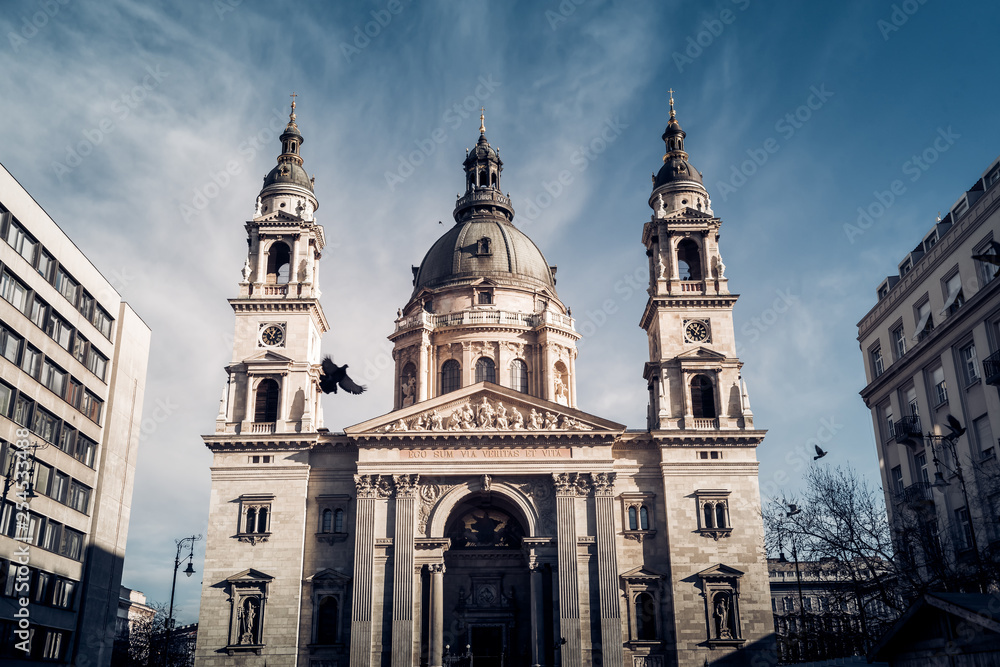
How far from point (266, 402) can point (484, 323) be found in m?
16.7

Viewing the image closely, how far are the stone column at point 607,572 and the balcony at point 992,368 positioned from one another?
19.0 m

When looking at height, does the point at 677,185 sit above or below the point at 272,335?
above

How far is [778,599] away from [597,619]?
49.8 meters

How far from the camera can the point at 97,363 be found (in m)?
43.0

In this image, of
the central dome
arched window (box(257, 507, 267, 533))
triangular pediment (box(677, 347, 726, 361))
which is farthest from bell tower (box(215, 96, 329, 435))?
triangular pediment (box(677, 347, 726, 361))

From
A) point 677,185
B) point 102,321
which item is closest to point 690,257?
point 677,185

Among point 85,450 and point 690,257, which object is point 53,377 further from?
point 690,257

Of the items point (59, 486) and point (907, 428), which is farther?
point (907, 428)

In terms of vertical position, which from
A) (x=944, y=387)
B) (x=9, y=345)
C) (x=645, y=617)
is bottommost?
(x=645, y=617)

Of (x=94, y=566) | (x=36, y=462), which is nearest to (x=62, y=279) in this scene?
(x=36, y=462)

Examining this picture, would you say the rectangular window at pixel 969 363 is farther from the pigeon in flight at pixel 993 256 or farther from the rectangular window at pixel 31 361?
the rectangular window at pixel 31 361

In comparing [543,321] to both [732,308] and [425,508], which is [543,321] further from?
[425,508]

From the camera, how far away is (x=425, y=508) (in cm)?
4584

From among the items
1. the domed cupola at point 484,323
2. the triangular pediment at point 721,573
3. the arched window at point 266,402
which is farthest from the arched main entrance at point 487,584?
the arched window at point 266,402
